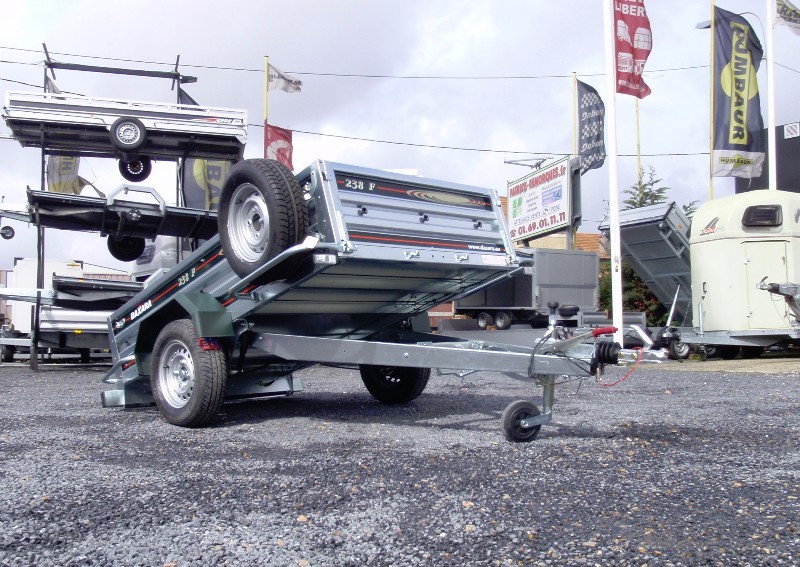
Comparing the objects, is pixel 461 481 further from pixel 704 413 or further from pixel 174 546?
pixel 704 413

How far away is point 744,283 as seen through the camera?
14578 mm

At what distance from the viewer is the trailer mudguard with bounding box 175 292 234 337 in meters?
6.23

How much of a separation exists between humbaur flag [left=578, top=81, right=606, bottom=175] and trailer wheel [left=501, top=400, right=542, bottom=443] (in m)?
16.9

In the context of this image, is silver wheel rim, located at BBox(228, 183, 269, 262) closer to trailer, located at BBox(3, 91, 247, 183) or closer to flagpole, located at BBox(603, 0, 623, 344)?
trailer, located at BBox(3, 91, 247, 183)

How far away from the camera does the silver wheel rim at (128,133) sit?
11805mm

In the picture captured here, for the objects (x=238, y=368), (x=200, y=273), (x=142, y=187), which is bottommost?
(x=238, y=368)

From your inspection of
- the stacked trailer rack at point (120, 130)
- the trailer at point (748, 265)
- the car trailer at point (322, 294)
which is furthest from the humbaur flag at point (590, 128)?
the car trailer at point (322, 294)

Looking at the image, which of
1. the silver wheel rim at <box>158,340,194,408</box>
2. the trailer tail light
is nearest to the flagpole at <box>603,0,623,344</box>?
the trailer tail light

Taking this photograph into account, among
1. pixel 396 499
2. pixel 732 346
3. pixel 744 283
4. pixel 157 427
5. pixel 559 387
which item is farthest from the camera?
pixel 732 346

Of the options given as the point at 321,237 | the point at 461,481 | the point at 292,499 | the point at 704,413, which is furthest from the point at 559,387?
the point at 292,499

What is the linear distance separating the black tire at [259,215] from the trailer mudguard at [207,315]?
0.49 m

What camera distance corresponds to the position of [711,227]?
15.0 meters

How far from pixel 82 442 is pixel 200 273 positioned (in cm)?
180

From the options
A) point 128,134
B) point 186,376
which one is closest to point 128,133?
point 128,134
